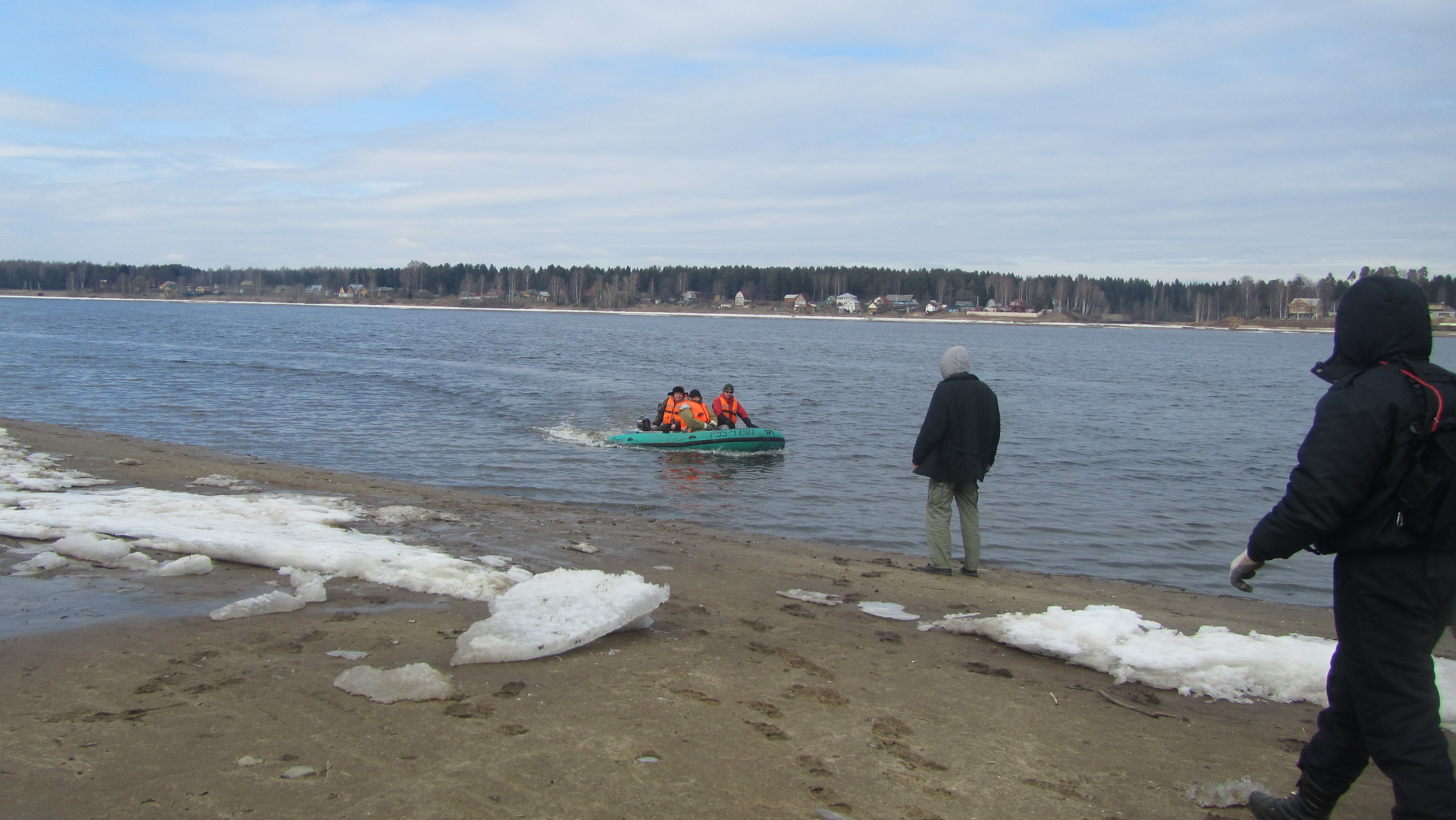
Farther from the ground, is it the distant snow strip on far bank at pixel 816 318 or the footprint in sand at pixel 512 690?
the distant snow strip on far bank at pixel 816 318

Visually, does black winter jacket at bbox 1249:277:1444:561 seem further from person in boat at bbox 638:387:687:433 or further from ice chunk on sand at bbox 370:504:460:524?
person in boat at bbox 638:387:687:433

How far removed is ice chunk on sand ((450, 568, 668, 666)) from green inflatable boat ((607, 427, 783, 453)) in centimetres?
1244

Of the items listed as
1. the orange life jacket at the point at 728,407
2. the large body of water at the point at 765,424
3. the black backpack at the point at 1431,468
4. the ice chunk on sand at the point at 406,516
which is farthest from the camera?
the orange life jacket at the point at 728,407

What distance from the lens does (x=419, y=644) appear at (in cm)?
497

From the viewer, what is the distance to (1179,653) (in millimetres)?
5355

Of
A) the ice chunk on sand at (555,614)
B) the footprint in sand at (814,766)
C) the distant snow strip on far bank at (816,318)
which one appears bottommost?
the footprint in sand at (814,766)

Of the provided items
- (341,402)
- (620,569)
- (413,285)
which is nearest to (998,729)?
(620,569)

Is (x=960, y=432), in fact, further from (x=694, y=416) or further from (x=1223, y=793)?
(x=694, y=416)

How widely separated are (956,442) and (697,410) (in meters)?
11.4

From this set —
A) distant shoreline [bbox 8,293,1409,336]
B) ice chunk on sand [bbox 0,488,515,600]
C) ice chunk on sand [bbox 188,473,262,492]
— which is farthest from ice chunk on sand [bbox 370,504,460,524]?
distant shoreline [bbox 8,293,1409,336]

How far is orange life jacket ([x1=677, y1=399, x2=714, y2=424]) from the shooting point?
18719mm

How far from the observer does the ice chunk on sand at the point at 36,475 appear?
9070 millimetres

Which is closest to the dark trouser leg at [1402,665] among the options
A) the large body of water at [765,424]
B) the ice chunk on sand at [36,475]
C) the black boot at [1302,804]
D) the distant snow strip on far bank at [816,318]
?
the black boot at [1302,804]

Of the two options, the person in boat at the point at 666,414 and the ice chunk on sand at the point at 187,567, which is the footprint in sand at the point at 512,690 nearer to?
the ice chunk on sand at the point at 187,567
